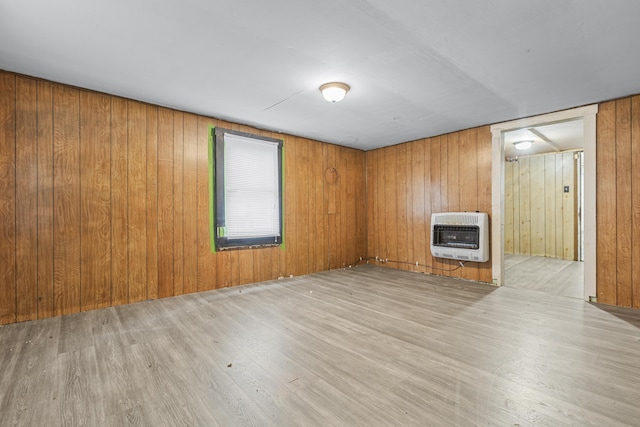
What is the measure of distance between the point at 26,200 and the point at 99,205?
1.85 feet

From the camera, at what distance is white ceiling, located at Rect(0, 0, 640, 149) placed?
185 centimetres

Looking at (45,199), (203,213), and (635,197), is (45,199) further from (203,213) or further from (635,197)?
(635,197)

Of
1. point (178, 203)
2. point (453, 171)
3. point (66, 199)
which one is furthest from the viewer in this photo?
point (453, 171)

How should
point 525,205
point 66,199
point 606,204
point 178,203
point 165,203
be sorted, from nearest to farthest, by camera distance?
1. point 66,199
2. point 606,204
3. point 165,203
4. point 178,203
5. point 525,205

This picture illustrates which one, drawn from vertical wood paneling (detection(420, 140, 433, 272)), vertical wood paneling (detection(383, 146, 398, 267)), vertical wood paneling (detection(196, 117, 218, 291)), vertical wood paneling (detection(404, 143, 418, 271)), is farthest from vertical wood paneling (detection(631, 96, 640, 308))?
vertical wood paneling (detection(196, 117, 218, 291))

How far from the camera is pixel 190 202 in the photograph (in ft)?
→ 12.3

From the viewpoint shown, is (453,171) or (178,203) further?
(453,171)

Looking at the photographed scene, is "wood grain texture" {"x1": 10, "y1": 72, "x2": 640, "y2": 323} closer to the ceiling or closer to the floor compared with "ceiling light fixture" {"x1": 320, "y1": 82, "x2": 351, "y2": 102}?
closer to the floor

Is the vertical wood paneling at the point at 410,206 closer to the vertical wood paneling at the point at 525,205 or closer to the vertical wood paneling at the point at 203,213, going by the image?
the vertical wood paneling at the point at 203,213

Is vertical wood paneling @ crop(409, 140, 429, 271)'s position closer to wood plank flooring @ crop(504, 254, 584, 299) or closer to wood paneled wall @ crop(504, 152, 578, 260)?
wood plank flooring @ crop(504, 254, 584, 299)

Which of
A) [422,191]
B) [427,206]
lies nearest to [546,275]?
[427,206]

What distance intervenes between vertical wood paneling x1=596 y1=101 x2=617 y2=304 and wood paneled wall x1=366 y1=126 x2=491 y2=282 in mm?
1183

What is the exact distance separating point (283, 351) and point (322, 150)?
3.85 m

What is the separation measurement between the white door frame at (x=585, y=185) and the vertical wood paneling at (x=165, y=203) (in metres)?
4.52
